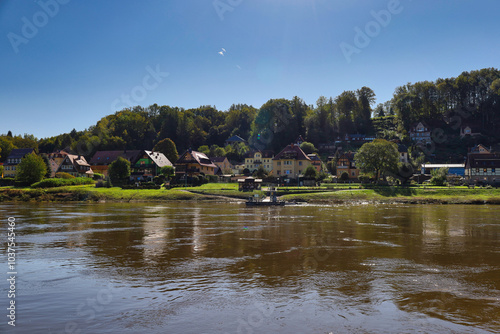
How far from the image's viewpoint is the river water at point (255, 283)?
11.2 metres

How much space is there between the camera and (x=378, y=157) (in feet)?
276

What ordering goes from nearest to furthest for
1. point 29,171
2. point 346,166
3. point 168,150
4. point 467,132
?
point 29,171
point 346,166
point 168,150
point 467,132

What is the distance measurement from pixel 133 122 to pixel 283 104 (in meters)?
64.8

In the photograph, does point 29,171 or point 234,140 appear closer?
point 29,171

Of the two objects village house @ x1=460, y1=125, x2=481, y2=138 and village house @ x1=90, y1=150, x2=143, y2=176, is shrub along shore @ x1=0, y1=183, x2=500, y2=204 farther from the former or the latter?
village house @ x1=460, y1=125, x2=481, y2=138

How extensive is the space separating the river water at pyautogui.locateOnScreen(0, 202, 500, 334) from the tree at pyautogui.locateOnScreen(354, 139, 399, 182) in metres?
56.6

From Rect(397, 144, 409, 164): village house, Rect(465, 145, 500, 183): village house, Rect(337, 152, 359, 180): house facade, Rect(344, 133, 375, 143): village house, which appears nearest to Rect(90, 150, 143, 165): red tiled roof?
Rect(337, 152, 359, 180): house facade

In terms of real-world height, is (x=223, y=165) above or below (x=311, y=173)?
above

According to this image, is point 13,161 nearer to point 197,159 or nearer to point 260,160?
point 197,159

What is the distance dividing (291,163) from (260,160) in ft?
94.7

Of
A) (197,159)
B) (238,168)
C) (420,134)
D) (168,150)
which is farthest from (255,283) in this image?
(420,134)

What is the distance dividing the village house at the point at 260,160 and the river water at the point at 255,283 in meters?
101

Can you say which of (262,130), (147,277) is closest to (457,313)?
(147,277)

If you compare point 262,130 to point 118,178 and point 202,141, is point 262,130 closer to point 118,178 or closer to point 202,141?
point 202,141
